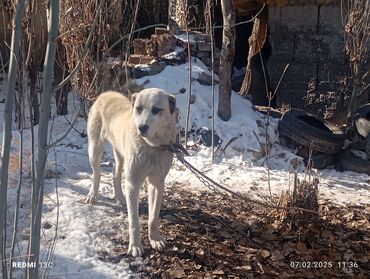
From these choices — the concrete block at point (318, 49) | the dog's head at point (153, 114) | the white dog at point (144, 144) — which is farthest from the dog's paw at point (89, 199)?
the concrete block at point (318, 49)

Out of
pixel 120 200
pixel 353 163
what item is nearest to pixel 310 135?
pixel 353 163

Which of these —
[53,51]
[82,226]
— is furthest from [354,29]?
[53,51]

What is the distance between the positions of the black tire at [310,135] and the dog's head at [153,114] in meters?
2.54

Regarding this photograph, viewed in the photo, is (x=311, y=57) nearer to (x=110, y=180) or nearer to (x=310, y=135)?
(x=310, y=135)

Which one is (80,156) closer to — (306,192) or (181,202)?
(181,202)

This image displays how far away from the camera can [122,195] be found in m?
5.26

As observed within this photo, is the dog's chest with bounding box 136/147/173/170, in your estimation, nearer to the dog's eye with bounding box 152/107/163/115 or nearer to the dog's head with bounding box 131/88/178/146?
the dog's head with bounding box 131/88/178/146

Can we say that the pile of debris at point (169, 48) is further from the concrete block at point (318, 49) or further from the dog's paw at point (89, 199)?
the dog's paw at point (89, 199)

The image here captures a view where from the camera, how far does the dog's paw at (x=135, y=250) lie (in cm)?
434

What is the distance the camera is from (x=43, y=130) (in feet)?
8.86

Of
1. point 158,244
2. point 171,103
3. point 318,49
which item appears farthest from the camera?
point 318,49

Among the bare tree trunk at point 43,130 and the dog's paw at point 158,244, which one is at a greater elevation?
the bare tree trunk at point 43,130

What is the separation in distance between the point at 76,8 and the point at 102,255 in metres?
2.95

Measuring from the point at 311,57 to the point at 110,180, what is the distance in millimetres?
3605
